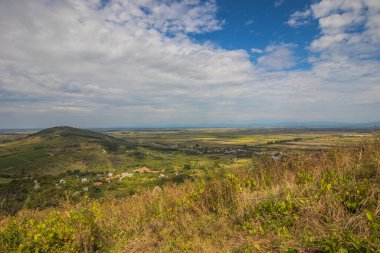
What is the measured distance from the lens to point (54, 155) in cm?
11988

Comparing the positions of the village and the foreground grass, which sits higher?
the foreground grass

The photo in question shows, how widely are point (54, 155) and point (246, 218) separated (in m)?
137

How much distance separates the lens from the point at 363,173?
A: 17.3ft

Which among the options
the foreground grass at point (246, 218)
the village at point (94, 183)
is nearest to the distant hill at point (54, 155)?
the village at point (94, 183)

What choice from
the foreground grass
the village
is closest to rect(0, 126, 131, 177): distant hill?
the village

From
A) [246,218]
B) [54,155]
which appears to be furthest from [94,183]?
[54,155]

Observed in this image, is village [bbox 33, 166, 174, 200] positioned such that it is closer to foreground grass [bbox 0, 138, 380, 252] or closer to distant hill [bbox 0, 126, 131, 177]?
distant hill [bbox 0, 126, 131, 177]

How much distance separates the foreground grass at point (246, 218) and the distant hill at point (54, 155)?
10416 cm

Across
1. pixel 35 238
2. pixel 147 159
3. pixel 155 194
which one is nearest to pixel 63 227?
pixel 35 238

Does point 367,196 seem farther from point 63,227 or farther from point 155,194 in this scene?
point 63,227

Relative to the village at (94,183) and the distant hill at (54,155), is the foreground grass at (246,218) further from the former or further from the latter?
the distant hill at (54,155)

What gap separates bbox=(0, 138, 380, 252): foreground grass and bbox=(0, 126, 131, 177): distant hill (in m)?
104

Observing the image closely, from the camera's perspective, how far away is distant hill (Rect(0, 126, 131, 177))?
334 ft

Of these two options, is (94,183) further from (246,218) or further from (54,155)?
(54,155)
